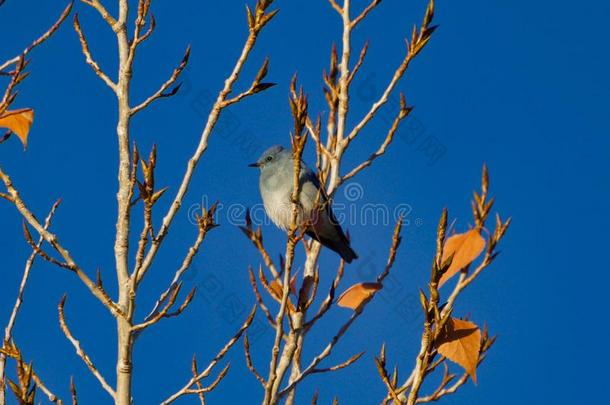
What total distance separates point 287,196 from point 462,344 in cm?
280

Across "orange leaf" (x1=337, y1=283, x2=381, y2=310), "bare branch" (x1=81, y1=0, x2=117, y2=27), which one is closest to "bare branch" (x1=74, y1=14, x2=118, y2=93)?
"bare branch" (x1=81, y1=0, x2=117, y2=27)

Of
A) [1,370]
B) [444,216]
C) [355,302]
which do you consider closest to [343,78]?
[355,302]

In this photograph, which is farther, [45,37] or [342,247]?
[342,247]

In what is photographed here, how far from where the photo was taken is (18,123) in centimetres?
290

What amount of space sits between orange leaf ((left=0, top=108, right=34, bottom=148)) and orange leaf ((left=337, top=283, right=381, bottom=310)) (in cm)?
155

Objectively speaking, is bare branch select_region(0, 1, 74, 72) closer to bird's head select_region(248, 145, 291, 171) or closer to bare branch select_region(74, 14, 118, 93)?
bare branch select_region(74, 14, 118, 93)

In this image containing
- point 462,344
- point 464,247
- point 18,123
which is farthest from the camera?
point 18,123

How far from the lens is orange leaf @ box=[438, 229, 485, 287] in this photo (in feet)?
8.37

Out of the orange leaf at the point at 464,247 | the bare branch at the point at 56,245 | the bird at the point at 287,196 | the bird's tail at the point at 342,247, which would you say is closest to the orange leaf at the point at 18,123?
the bare branch at the point at 56,245

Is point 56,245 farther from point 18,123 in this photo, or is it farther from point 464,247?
point 464,247

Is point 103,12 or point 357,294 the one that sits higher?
point 103,12

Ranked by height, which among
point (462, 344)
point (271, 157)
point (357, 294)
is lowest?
point (462, 344)

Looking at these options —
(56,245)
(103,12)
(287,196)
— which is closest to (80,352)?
(56,245)

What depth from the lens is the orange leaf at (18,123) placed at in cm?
288
